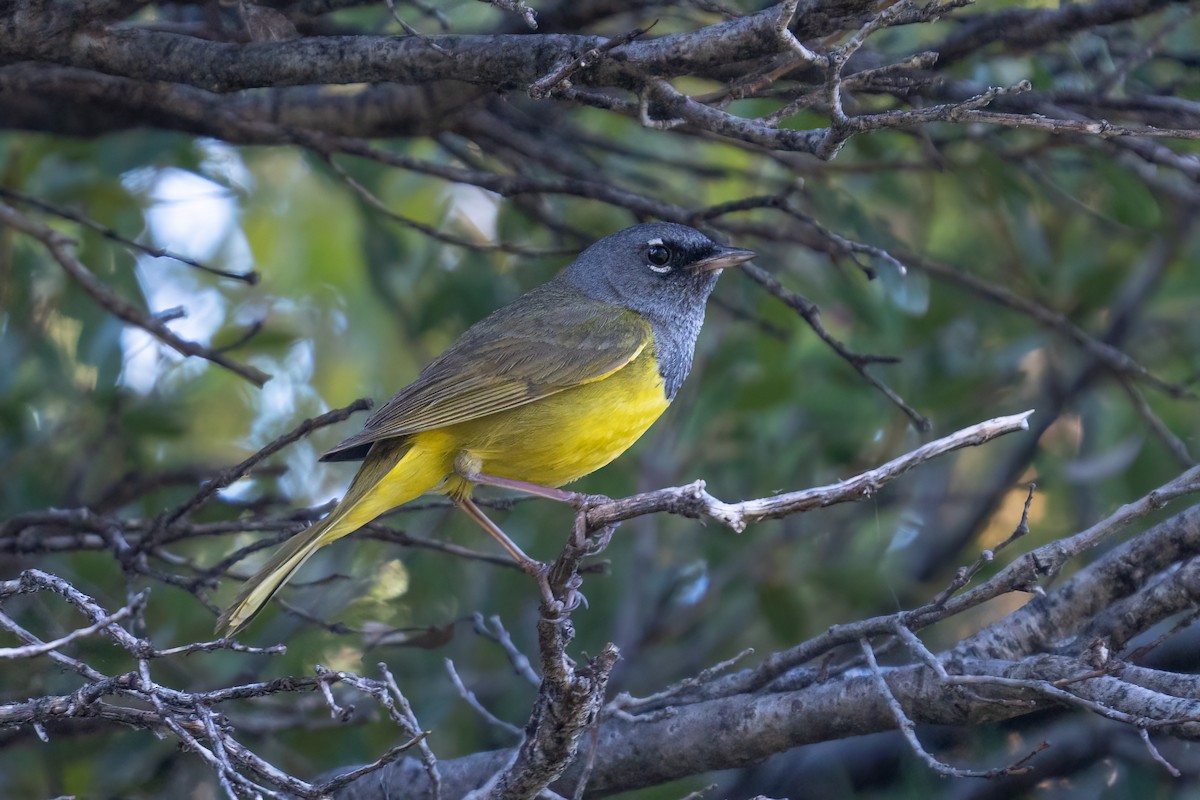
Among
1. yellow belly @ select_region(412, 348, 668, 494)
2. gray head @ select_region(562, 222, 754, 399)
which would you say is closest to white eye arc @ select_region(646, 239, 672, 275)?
gray head @ select_region(562, 222, 754, 399)

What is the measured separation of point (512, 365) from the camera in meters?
4.53

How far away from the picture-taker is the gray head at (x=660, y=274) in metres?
4.97

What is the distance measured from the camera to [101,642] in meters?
4.11

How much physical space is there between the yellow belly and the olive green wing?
5 cm

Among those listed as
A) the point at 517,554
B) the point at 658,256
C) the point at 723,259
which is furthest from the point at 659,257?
the point at 517,554

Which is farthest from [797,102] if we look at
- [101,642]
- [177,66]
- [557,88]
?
[101,642]

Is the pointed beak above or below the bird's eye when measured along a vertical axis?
above

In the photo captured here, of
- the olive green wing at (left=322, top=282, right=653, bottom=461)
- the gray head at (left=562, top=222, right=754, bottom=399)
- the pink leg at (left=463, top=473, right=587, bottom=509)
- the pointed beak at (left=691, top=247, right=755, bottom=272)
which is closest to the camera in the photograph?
the pink leg at (left=463, top=473, right=587, bottom=509)

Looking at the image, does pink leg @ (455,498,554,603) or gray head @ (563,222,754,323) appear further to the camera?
gray head @ (563,222,754,323)

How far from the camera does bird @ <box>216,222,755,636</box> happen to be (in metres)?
4.21

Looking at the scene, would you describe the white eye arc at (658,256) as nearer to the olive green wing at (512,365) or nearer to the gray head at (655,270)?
the gray head at (655,270)

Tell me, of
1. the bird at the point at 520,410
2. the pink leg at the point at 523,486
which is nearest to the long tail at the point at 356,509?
the bird at the point at 520,410

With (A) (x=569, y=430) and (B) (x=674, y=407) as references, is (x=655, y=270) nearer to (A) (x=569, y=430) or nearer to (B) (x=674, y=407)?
(A) (x=569, y=430)

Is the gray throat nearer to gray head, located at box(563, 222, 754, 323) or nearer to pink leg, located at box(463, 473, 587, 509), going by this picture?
gray head, located at box(563, 222, 754, 323)
